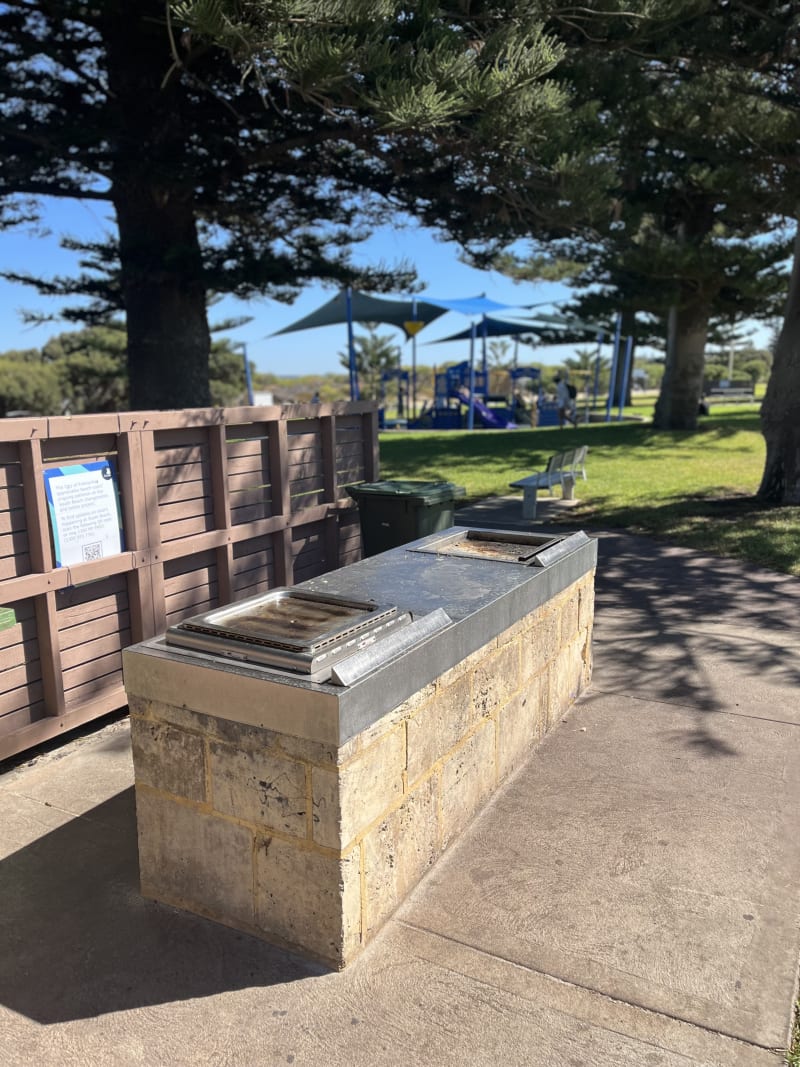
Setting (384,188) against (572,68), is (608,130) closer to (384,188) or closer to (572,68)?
(572,68)

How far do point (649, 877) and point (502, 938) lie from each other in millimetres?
688

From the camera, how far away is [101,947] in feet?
9.37

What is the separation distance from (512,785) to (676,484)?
34.6 ft

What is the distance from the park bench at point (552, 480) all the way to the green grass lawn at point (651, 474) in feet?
1.24

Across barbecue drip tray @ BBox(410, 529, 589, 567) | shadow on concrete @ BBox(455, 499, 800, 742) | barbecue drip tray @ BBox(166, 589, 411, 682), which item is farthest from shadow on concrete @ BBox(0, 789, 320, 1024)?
shadow on concrete @ BBox(455, 499, 800, 742)

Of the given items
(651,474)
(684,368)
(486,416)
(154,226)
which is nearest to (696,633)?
(651,474)

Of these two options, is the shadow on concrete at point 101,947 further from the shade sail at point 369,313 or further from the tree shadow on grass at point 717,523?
the shade sail at point 369,313

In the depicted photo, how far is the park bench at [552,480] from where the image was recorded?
10578 mm

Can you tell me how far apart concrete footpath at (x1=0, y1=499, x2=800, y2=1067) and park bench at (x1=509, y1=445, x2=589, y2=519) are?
6203 mm

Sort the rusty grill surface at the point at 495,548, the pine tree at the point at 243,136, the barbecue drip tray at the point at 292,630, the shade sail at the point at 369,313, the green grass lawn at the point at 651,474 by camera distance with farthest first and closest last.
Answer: the shade sail at the point at 369,313 → the green grass lawn at the point at 651,474 → the pine tree at the point at 243,136 → the rusty grill surface at the point at 495,548 → the barbecue drip tray at the point at 292,630

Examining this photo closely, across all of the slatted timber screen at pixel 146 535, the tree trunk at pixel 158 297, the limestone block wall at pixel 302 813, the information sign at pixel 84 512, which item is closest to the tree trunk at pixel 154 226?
the tree trunk at pixel 158 297

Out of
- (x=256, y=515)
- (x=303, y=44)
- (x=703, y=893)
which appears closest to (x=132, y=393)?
(x=303, y=44)

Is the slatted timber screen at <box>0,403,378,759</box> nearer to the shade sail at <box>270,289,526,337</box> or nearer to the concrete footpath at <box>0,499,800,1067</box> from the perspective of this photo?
the concrete footpath at <box>0,499,800,1067</box>

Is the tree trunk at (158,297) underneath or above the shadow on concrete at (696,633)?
above
